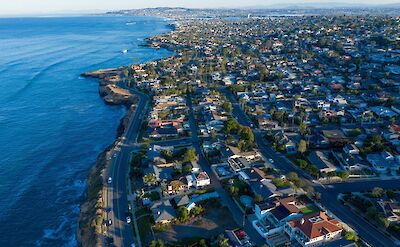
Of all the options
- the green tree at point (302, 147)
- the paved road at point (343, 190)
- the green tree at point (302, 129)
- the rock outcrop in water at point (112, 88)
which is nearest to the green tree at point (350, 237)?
the paved road at point (343, 190)

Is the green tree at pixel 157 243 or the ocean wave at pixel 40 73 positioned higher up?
the ocean wave at pixel 40 73

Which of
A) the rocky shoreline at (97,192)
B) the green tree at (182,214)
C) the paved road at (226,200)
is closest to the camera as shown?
the paved road at (226,200)

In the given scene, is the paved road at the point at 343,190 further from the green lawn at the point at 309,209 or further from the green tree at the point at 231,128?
the green tree at the point at 231,128

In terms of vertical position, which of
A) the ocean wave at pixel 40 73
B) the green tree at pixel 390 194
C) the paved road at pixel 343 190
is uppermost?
the ocean wave at pixel 40 73

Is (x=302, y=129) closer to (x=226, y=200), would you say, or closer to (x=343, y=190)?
(x=343, y=190)

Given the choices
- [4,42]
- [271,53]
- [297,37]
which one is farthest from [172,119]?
[4,42]

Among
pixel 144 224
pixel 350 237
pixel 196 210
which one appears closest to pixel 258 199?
pixel 196 210

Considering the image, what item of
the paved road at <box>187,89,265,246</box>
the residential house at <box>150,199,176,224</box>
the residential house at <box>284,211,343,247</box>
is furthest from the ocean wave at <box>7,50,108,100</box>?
the residential house at <box>284,211,343,247</box>
